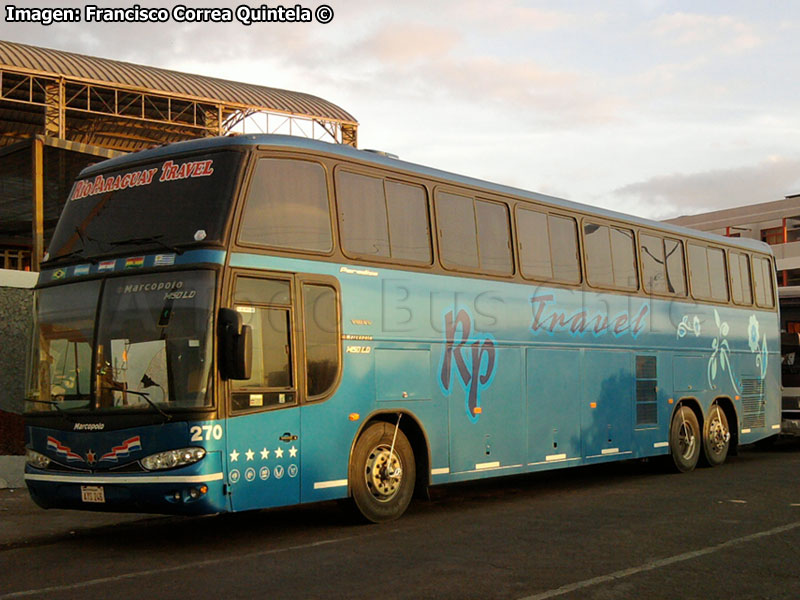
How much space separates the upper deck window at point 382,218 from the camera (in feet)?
36.1

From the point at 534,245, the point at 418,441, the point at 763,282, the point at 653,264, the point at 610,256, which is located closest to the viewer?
the point at 418,441

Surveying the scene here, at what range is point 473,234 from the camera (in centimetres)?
1284

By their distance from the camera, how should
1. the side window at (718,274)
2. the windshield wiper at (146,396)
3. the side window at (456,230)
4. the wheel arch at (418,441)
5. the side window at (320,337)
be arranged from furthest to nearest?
the side window at (718,274)
the side window at (456,230)
the wheel arch at (418,441)
the side window at (320,337)
the windshield wiper at (146,396)

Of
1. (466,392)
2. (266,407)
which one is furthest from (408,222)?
(266,407)

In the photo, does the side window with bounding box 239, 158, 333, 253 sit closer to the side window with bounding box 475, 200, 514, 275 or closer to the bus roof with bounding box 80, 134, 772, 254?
the bus roof with bounding box 80, 134, 772, 254

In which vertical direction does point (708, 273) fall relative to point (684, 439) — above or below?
above

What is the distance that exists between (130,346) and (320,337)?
6.35 feet

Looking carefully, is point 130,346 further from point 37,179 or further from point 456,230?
point 37,179

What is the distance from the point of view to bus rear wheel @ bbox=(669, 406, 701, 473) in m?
16.7

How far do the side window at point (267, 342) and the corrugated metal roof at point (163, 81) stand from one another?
25275 millimetres

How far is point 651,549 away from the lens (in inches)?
358

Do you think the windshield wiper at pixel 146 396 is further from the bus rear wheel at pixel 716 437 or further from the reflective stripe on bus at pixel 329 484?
the bus rear wheel at pixel 716 437

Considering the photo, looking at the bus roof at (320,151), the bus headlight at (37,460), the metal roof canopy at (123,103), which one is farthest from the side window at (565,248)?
the metal roof canopy at (123,103)

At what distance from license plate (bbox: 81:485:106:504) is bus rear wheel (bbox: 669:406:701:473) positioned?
10.2 m
